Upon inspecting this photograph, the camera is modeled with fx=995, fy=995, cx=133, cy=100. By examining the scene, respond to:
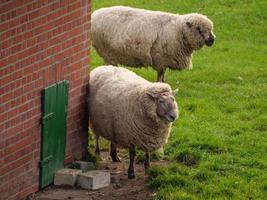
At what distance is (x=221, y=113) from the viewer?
1697 centimetres

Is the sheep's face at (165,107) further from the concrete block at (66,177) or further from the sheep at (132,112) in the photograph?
the concrete block at (66,177)

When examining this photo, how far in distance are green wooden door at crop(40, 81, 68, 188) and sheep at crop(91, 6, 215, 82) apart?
13.6 feet

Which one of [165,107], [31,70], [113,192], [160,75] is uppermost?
[31,70]

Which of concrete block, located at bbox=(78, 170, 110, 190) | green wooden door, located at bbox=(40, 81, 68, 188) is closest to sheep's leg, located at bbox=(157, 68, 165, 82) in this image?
green wooden door, located at bbox=(40, 81, 68, 188)

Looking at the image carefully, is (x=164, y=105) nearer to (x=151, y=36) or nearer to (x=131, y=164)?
(x=131, y=164)

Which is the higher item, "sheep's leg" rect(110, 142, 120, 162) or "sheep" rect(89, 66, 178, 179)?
"sheep" rect(89, 66, 178, 179)

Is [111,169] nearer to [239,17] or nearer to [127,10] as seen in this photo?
[127,10]

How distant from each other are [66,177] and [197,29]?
194 inches

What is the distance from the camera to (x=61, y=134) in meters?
14.0

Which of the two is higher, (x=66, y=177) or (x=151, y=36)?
(x=151, y=36)

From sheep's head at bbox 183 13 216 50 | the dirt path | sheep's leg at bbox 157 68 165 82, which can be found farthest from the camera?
sheep's leg at bbox 157 68 165 82

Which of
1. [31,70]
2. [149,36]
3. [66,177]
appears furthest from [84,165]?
[149,36]

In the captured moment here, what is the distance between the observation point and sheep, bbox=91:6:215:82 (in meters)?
17.7

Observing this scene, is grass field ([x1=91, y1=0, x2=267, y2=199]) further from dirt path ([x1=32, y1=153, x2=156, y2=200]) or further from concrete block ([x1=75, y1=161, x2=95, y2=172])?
concrete block ([x1=75, y1=161, x2=95, y2=172])
